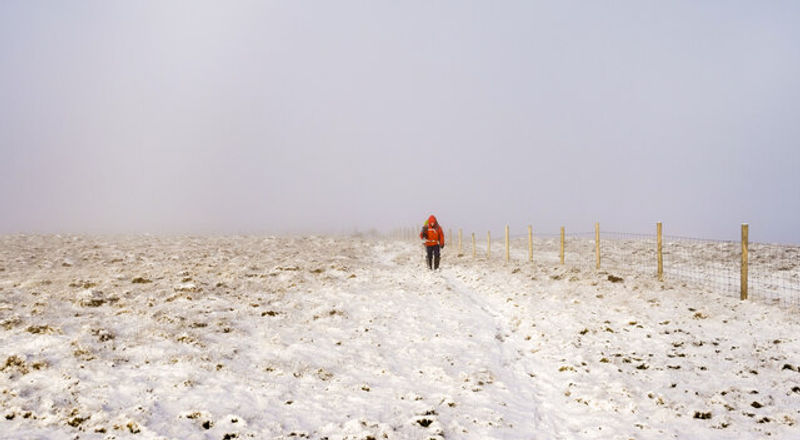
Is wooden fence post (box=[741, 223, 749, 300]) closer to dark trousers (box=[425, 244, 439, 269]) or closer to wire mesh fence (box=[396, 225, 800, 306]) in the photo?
wire mesh fence (box=[396, 225, 800, 306])

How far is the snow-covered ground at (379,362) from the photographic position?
→ 533 centimetres

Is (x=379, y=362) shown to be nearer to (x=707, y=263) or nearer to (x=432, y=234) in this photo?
(x=432, y=234)

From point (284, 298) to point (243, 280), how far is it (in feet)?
8.80

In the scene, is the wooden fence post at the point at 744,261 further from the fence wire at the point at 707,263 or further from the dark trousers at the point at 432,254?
the dark trousers at the point at 432,254

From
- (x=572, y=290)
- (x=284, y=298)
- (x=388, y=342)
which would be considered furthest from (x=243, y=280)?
(x=572, y=290)

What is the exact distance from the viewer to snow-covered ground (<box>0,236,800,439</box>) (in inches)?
210

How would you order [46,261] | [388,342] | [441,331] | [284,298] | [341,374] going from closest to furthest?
1. [341,374]
2. [388,342]
3. [441,331]
4. [284,298]
5. [46,261]

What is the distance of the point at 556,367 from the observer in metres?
7.86

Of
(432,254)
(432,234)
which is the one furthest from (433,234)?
(432,254)

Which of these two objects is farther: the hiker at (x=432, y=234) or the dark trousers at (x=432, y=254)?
the dark trousers at (x=432, y=254)

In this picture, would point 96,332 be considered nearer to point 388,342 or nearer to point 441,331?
point 388,342

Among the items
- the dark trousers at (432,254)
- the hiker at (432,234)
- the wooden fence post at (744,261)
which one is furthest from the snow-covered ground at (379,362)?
the dark trousers at (432,254)

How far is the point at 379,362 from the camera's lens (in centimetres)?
781

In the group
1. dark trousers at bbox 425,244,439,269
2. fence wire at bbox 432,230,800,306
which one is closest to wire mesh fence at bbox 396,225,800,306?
fence wire at bbox 432,230,800,306
